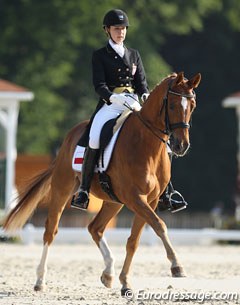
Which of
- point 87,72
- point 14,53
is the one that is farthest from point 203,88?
point 14,53

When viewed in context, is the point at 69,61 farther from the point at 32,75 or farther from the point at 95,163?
the point at 95,163

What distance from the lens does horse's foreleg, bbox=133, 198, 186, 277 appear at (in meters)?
10.1

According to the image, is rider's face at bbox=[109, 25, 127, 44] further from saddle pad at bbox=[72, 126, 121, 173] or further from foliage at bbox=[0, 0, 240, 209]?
foliage at bbox=[0, 0, 240, 209]

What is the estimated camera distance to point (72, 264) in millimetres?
16094

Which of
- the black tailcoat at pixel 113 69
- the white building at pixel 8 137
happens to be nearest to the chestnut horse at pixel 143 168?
the black tailcoat at pixel 113 69

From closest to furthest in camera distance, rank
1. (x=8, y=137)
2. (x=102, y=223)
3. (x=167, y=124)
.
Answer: (x=167, y=124) → (x=102, y=223) → (x=8, y=137)

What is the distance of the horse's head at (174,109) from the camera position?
33.9 feet

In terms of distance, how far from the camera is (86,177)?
11797 millimetres

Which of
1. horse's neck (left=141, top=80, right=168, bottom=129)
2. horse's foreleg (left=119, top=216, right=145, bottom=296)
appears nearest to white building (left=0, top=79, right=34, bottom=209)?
horse's foreleg (left=119, top=216, right=145, bottom=296)

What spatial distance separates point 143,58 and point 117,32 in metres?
28.2

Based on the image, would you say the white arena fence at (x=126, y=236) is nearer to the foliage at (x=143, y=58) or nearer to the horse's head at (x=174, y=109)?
the horse's head at (x=174, y=109)

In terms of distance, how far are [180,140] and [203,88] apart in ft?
111

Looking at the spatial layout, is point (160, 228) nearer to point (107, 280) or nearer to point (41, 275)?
point (107, 280)

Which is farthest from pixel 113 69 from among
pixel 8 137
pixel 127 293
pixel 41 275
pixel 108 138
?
pixel 8 137
